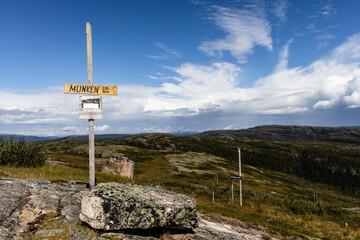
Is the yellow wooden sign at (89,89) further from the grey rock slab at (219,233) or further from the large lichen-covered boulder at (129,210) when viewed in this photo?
the grey rock slab at (219,233)

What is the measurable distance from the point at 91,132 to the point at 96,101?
1.70 metres

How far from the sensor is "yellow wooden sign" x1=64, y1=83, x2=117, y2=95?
1070 centimetres

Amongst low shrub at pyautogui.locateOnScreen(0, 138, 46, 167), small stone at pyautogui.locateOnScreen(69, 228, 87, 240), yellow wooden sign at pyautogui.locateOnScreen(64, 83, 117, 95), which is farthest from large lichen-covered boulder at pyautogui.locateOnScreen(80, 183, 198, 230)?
low shrub at pyautogui.locateOnScreen(0, 138, 46, 167)

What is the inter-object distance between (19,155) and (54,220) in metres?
13.6

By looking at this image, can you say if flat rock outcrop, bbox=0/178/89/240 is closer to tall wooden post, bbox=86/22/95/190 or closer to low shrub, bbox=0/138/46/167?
tall wooden post, bbox=86/22/95/190

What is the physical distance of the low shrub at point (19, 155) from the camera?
1734 cm

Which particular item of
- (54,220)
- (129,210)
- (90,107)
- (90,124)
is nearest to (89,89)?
(90,107)

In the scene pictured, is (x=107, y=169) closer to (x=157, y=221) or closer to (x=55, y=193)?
(x=55, y=193)

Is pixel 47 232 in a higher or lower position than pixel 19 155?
lower

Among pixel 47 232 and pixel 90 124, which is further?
pixel 90 124

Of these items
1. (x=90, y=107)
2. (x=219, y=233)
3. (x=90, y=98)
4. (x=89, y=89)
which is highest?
(x=89, y=89)

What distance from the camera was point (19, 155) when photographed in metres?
18.0

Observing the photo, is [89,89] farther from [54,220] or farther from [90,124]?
[54,220]

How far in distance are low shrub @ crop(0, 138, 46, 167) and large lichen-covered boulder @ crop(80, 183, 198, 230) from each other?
13.9m
